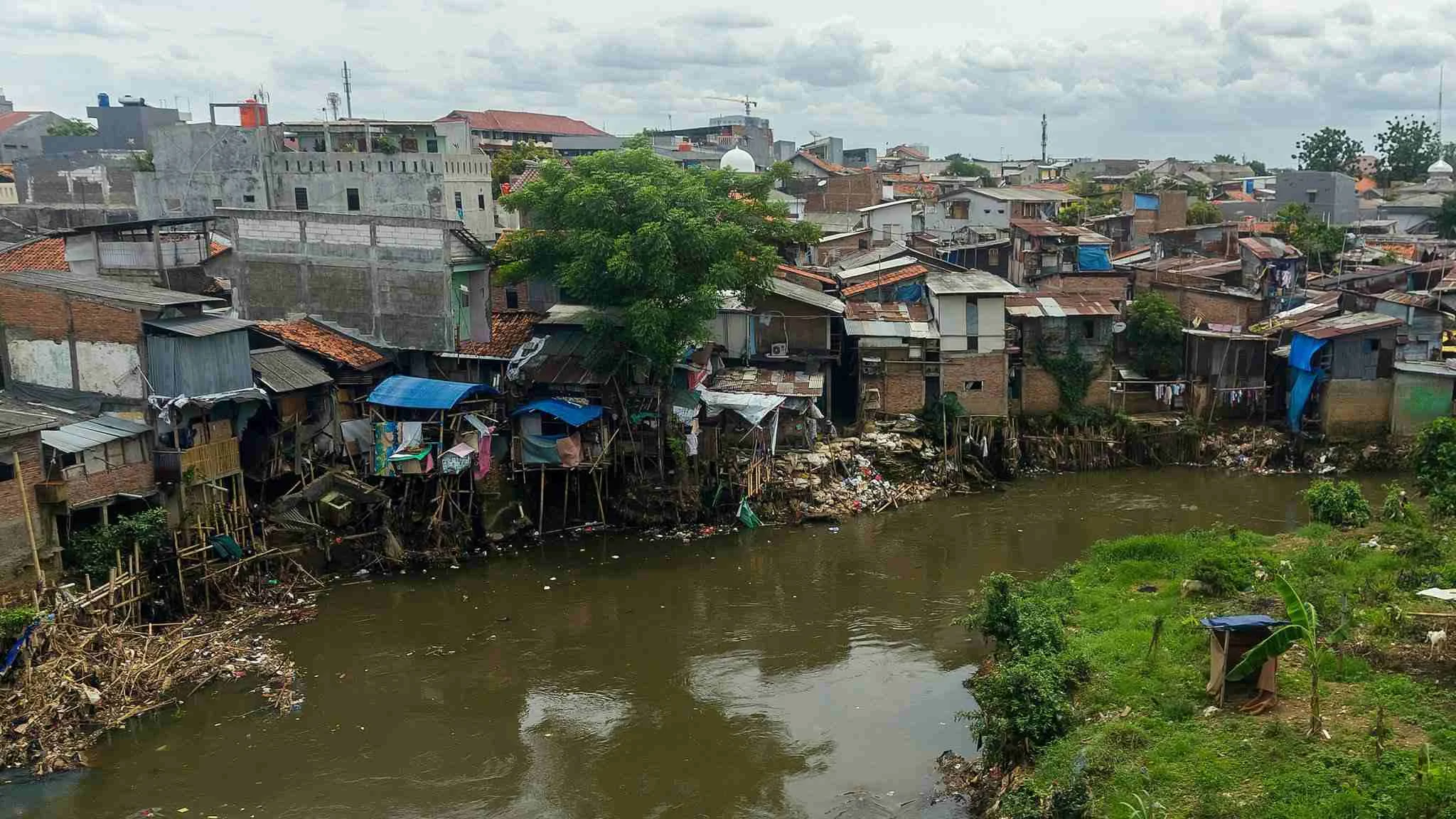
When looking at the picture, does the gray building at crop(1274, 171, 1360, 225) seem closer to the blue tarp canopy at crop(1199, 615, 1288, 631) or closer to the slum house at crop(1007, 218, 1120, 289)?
the slum house at crop(1007, 218, 1120, 289)

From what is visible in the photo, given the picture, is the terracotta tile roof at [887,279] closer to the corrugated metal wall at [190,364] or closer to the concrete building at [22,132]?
the corrugated metal wall at [190,364]

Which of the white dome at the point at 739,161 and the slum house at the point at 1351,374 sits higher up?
the white dome at the point at 739,161

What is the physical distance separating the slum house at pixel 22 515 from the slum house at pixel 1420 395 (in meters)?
29.3

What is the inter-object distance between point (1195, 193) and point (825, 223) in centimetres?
2735

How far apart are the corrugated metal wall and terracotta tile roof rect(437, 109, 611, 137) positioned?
163 ft

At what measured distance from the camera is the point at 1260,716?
41.9 feet

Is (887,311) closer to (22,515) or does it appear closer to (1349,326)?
(1349,326)

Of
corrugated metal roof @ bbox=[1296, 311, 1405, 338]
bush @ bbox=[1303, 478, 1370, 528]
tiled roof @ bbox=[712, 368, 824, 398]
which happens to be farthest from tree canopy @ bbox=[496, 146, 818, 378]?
corrugated metal roof @ bbox=[1296, 311, 1405, 338]

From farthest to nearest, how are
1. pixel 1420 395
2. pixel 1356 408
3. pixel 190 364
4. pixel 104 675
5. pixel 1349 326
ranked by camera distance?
pixel 1356 408 < pixel 1349 326 < pixel 1420 395 < pixel 190 364 < pixel 104 675

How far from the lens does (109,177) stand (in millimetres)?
44219

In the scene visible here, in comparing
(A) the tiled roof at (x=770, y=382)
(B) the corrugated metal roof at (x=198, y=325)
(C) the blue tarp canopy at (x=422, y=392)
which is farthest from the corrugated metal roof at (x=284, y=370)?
(A) the tiled roof at (x=770, y=382)

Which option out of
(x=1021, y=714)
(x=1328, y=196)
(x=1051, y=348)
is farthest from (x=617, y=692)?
(x=1328, y=196)

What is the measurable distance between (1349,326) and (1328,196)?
26828 millimetres

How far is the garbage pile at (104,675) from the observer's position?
1507 centimetres
